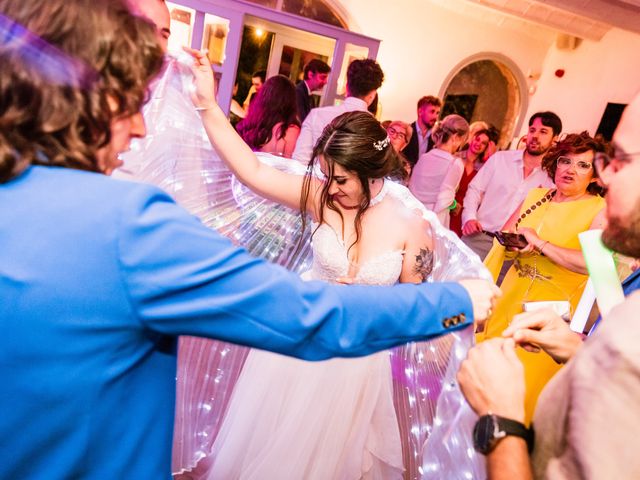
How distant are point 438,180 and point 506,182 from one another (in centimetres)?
75

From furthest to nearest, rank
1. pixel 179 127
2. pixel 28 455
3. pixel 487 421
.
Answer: pixel 179 127, pixel 487 421, pixel 28 455

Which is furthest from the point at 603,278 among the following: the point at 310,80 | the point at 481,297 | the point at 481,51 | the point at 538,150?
the point at 481,51

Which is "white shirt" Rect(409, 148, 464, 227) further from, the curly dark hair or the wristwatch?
the wristwatch

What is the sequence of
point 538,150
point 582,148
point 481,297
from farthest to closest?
point 538,150 → point 582,148 → point 481,297

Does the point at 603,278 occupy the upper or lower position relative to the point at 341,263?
upper

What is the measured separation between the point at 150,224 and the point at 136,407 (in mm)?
381

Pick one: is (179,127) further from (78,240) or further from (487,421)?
(487,421)

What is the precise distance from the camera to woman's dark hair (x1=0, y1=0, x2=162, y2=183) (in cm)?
65

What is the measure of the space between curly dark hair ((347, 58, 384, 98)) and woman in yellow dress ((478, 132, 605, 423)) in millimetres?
1596

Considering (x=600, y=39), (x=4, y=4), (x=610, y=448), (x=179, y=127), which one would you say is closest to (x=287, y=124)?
(x=179, y=127)

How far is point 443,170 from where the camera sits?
433cm

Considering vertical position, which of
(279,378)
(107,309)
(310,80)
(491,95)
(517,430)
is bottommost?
(279,378)

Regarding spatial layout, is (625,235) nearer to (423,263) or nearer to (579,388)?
(579,388)

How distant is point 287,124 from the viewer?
344 centimetres
